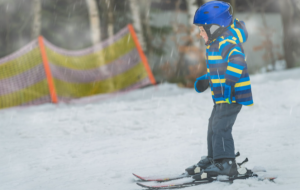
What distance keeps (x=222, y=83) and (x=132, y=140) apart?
7.26ft

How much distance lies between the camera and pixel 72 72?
8.59 m

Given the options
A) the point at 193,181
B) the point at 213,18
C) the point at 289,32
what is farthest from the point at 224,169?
the point at 289,32

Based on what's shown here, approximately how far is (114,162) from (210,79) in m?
1.55

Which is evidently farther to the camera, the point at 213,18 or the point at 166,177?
the point at 166,177

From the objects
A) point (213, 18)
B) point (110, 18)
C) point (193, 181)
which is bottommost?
point (193, 181)

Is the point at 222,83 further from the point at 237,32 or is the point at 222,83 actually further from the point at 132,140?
the point at 132,140

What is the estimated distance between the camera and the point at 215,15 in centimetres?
329

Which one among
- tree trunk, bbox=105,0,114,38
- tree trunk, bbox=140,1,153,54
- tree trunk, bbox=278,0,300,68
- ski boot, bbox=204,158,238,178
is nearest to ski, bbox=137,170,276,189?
ski boot, bbox=204,158,238,178

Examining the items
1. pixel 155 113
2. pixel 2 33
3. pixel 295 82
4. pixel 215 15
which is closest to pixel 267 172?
pixel 215 15

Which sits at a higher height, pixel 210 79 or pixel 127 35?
pixel 127 35

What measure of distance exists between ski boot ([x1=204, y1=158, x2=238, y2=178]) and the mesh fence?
513 centimetres

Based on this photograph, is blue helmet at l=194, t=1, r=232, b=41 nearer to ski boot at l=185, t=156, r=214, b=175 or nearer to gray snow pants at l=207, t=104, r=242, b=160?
gray snow pants at l=207, t=104, r=242, b=160

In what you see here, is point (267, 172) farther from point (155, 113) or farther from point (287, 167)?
point (155, 113)

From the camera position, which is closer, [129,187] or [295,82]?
[129,187]
